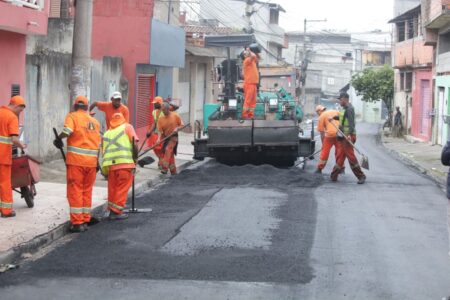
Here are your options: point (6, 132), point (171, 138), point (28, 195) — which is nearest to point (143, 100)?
point (171, 138)

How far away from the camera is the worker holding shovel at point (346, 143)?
51.0ft

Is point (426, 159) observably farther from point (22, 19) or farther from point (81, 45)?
point (22, 19)

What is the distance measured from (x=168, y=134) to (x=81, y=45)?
4.36m

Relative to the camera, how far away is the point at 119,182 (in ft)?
34.9

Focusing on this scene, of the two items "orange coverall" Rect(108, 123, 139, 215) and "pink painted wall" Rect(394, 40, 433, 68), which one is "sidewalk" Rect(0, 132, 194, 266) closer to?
"orange coverall" Rect(108, 123, 139, 215)

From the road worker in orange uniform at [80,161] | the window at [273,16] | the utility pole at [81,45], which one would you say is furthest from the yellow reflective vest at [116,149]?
the window at [273,16]

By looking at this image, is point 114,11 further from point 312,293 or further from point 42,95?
point 312,293

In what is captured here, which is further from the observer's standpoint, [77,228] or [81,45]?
[81,45]

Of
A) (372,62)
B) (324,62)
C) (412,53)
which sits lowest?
(412,53)

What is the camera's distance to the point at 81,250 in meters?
8.65

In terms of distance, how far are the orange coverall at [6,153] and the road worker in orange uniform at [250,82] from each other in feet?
26.9

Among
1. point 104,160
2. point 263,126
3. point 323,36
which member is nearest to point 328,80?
point 323,36

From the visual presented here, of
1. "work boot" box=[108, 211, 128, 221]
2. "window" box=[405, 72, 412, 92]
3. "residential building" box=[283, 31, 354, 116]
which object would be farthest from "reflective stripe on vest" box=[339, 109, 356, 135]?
"residential building" box=[283, 31, 354, 116]

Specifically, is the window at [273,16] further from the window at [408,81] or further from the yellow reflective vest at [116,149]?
the yellow reflective vest at [116,149]
